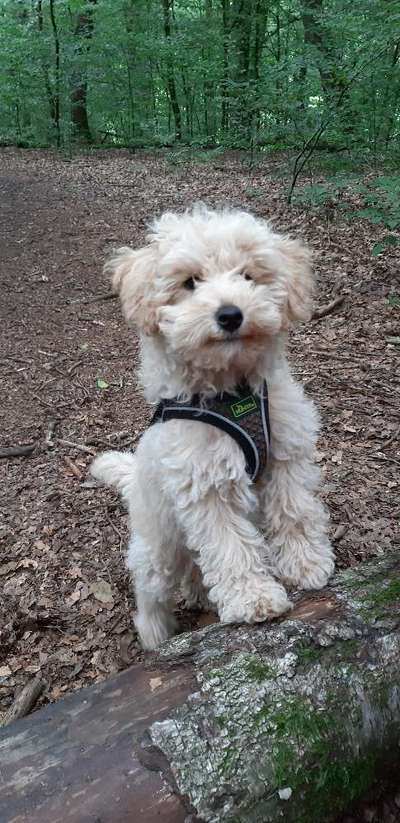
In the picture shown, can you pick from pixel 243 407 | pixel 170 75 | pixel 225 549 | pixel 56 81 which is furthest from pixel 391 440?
pixel 170 75

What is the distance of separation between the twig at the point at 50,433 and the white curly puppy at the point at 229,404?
2.51 m

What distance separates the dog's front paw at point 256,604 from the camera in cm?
251

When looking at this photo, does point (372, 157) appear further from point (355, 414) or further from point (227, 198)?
point (355, 414)

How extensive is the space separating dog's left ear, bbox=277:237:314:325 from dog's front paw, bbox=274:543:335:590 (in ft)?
3.66

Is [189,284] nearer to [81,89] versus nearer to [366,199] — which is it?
[366,199]

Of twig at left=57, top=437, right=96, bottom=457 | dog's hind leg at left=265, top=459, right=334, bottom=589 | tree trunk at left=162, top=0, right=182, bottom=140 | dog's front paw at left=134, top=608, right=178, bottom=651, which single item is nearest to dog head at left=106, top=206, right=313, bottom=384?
dog's hind leg at left=265, top=459, right=334, bottom=589

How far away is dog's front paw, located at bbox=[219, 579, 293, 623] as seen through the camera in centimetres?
251

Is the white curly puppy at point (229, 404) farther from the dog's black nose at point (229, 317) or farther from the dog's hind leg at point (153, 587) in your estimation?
the dog's hind leg at point (153, 587)

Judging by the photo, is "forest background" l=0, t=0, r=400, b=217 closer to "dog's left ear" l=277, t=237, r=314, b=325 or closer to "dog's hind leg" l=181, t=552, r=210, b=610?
"dog's left ear" l=277, t=237, r=314, b=325

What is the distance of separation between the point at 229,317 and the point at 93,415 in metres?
3.51

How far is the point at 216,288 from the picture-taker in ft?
8.48

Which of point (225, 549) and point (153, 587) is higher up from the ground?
point (225, 549)

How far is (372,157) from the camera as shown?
968 cm

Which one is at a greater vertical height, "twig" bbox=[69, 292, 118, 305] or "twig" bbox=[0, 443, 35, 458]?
"twig" bbox=[69, 292, 118, 305]
